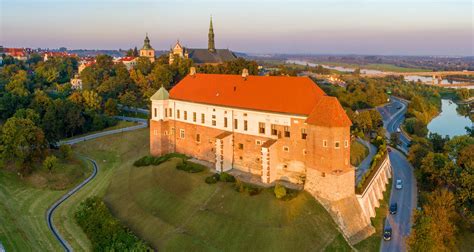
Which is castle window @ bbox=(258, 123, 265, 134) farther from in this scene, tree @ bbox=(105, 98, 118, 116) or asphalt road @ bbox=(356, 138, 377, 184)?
tree @ bbox=(105, 98, 118, 116)

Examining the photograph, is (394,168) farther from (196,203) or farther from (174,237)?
(174,237)

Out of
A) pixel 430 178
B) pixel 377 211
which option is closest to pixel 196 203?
pixel 377 211

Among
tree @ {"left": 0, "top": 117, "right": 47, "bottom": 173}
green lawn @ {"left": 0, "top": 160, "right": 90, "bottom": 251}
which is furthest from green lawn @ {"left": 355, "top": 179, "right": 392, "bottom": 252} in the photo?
tree @ {"left": 0, "top": 117, "right": 47, "bottom": 173}

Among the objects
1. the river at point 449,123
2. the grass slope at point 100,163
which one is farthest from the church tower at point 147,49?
the river at point 449,123

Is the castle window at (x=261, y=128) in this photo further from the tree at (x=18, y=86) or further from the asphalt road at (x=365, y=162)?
the tree at (x=18, y=86)

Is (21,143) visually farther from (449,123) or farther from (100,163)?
(449,123)

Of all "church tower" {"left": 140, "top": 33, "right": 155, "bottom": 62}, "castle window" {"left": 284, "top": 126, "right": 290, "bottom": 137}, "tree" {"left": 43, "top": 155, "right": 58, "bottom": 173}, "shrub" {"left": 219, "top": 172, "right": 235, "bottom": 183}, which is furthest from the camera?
"church tower" {"left": 140, "top": 33, "right": 155, "bottom": 62}

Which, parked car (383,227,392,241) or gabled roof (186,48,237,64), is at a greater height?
gabled roof (186,48,237,64)
